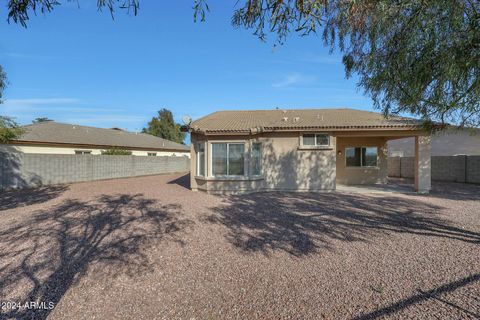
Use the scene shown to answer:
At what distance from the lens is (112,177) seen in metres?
20.3

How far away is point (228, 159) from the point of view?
12.0 meters

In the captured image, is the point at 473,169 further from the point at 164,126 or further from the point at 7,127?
the point at 164,126

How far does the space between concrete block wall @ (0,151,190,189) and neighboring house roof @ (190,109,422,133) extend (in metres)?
9.63

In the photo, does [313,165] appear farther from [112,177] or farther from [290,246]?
[112,177]

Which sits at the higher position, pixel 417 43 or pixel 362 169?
pixel 417 43

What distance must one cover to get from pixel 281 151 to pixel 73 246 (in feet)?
31.3

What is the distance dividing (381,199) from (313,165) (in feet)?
11.0

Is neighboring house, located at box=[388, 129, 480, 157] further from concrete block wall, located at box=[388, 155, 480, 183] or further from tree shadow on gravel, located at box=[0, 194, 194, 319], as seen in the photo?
tree shadow on gravel, located at box=[0, 194, 194, 319]

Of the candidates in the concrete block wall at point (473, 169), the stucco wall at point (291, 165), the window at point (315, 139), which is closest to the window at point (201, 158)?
the stucco wall at point (291, 165)

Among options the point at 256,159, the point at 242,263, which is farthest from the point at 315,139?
the point at 242,263

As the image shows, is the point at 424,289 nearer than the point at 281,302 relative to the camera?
No

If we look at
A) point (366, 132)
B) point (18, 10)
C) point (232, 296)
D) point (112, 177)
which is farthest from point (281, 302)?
point (112, 177)

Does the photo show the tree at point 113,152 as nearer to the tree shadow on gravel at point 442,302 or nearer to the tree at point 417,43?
the tree at point 417,43

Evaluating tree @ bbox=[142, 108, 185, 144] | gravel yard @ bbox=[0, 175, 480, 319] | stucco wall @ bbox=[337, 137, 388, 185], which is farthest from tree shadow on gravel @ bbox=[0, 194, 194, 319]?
tree @ bbox=[142, 108, 185, 144]
